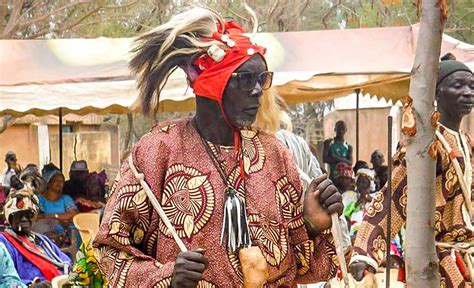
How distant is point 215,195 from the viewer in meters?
3.82

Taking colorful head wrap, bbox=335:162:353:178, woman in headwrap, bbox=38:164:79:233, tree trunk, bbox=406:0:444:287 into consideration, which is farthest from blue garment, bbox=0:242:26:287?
colorful head wrap, bbox=335:162:353:178

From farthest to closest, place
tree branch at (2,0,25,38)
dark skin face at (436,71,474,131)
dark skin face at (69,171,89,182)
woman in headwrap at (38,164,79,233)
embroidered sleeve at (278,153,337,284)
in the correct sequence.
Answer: tree branch at (2,0,25,38)
dark skin face at (69,171,89,182)
woman in headwrap at (38,164,79,233)
dark skin face at (436,71,474,131)
embroidered sleeve at (278,153,337,284)

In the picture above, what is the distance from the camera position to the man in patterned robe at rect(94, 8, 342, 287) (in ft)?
12.4

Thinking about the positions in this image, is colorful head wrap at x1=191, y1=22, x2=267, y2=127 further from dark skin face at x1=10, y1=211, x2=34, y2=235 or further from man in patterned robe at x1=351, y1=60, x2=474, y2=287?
dark skin face at x1=10, y1=211, x2=34, y2=235

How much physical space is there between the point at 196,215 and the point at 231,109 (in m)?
0.40

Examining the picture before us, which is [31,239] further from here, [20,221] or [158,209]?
[158,209]

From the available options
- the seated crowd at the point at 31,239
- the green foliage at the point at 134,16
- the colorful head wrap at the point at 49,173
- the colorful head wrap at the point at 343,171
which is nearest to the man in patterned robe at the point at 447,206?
the seated crowd at the point at 31,239

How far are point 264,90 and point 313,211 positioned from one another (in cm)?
47

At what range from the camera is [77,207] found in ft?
44.0

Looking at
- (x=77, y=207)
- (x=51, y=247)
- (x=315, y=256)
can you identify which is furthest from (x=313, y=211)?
(x=77, y=207)

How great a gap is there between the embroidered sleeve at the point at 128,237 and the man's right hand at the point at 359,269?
157 centimetres

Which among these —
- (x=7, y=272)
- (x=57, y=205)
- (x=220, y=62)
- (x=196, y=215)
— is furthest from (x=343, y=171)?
(x=196, y=215)

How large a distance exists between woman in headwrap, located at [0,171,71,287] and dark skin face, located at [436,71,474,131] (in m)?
4.00

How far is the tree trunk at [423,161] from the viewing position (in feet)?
11.1
